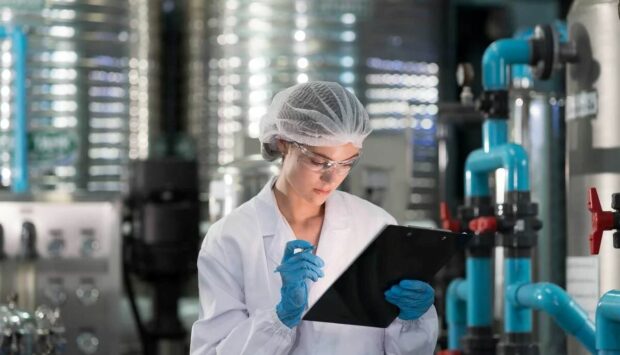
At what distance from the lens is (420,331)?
3.44m

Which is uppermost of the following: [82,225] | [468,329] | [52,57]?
[52,57]

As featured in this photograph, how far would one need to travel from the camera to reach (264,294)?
3.49 m

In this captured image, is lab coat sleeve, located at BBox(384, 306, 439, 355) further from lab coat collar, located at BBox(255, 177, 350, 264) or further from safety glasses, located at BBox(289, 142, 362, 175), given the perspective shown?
safety glasses, located at BBox(289, 142, 362, 175)

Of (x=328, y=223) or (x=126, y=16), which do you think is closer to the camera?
(x=328, y=223)

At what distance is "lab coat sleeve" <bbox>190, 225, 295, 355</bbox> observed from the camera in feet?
10.9

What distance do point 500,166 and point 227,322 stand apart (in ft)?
5.32

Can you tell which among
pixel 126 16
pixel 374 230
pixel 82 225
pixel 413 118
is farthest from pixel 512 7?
pixel 374 230

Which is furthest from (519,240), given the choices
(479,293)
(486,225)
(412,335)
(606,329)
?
(412,335)

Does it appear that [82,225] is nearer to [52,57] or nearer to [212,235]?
[52,57]

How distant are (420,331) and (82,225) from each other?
8.66 feet

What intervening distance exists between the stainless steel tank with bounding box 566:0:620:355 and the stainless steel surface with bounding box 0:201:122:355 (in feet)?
7.09

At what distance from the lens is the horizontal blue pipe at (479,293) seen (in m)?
4.91

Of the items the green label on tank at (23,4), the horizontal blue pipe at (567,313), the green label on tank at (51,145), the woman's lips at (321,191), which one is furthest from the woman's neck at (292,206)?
the green label on tank at (23,4)

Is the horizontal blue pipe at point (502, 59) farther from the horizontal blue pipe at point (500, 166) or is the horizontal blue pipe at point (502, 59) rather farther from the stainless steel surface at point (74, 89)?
the stainless steel surface at point (74, 89)
